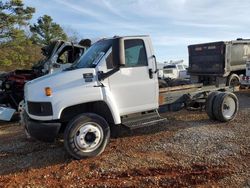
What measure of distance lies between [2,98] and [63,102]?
6189mm

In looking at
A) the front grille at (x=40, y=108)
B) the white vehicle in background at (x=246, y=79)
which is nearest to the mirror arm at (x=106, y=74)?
the front grille at (x=40, y=108)

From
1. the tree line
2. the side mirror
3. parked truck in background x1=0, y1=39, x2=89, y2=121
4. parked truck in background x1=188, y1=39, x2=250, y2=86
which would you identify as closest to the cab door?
the side mirror

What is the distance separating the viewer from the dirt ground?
570cm

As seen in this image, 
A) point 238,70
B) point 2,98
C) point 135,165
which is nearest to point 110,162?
point 135,165

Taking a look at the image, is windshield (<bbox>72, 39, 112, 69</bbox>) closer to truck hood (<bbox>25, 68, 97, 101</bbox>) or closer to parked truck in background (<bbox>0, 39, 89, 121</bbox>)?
truck hood (<bbox>25, 68, 97, 101</bbox>)

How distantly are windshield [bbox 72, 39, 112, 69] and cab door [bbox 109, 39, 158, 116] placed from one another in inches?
16.5

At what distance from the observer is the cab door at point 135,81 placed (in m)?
7.22

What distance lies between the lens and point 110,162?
6.58 metres

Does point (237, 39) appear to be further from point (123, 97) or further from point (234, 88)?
point (123, 97)

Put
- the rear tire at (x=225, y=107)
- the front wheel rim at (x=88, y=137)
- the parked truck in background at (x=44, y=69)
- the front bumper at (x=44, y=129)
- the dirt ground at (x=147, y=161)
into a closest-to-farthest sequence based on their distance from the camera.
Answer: the dirt ground at (x=147, y=161), the front bumper at (x=44, y=129), the front wheel rim at (x=88, y=137), the rear tire at (x=225, y=107), the parked truck in background at (x=44, y=69)

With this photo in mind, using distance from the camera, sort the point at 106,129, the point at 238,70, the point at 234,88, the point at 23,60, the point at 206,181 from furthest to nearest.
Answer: the point at 23,60, the point at 238,70, the point at 234,88, the point at 106,129, the point at 206,181

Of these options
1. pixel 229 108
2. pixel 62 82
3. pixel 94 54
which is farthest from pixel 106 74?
pixel 229 108

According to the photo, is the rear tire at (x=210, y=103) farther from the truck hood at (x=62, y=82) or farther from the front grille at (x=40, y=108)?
the front grille at (x=40, y=108)

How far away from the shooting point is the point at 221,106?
9234 millimetres
